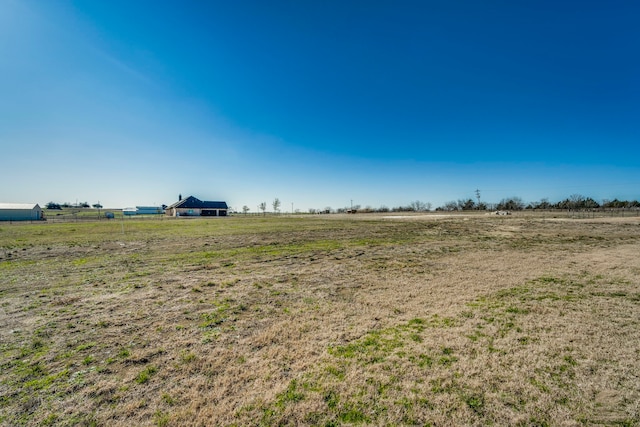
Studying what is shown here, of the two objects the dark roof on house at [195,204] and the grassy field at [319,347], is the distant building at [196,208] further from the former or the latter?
the grassy field at [319,347]

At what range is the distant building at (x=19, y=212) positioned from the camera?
53.8 metres

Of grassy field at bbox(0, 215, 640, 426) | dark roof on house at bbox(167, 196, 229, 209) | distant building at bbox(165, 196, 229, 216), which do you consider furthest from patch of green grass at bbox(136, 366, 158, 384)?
dark roof on house at bbox(167, 196, 229, 209)

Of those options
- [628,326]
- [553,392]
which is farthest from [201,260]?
[628,326]

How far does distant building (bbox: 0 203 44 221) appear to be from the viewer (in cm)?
5375

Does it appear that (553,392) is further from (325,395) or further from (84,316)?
(84,316)

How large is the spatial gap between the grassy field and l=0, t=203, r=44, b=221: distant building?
6964 cm

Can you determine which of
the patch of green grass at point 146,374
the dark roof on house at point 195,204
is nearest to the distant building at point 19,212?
the dark roof on house at point 195,204

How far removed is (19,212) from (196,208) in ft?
120

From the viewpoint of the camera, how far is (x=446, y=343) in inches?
186

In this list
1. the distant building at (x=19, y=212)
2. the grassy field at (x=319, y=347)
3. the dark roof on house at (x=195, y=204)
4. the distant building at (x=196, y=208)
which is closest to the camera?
the grassy field at (x=319, y=347)

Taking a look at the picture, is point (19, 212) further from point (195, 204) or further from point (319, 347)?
point (319, 347)

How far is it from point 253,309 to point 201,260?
678 centimetres

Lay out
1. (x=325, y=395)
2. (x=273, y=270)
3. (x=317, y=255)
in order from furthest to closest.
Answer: (x=317, y=255) < (x=273, y=270) < (x=325, y=395)

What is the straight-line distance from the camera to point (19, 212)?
54750 millimetres
